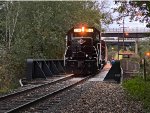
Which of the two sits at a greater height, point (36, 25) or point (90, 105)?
point (36, 25)

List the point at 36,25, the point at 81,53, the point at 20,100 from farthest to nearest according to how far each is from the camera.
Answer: the point at 36,25
the point at 81,53
the point at 20,100

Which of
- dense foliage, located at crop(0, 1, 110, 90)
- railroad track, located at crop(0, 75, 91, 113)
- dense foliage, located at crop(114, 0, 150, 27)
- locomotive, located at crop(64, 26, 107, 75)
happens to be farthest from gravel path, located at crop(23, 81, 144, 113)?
dense foliage, located at crop(0, 1, 110, 90)

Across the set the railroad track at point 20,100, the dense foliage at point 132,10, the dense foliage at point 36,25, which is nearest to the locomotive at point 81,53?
the dense foliage at point 36,25

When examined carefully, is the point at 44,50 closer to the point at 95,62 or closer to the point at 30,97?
the point at 95,62

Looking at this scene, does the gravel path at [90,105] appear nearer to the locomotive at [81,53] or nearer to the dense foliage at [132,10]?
the dense foliage at [132,10]

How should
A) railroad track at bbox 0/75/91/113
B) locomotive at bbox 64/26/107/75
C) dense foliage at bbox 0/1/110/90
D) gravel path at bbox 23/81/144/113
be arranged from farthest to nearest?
1. dense foliage at bbox 0/1/110/90
2. locomotive at bbox 64/26/107/75
3. railroad track at bbox 0/75/91/113
4. gravel path at bbox 23/81/144/113

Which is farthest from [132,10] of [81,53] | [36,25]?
[36,25]

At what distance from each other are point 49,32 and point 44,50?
1.90m

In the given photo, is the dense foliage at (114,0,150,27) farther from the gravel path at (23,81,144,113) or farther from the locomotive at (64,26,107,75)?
the locomotive at (64,26,107,75)

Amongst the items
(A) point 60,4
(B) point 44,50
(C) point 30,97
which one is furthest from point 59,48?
(C) point 30,97

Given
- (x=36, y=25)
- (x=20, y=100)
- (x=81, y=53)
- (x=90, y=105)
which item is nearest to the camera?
(x=90, y=105)

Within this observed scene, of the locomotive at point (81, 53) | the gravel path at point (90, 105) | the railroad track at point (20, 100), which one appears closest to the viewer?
the gravel path at point (90, 105)

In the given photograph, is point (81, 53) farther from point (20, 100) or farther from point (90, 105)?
point (90, 105)

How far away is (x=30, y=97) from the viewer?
14.5 meters
